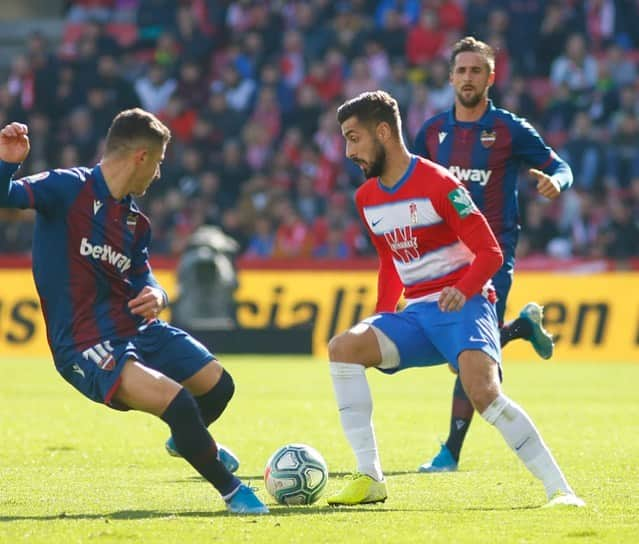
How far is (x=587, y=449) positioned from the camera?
988cm

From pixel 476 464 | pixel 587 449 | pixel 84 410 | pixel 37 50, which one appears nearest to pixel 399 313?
pixel 476 464

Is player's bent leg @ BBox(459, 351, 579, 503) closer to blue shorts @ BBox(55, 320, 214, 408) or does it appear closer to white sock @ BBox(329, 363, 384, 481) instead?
white sock @ BBox(329, 363, 384, 481)

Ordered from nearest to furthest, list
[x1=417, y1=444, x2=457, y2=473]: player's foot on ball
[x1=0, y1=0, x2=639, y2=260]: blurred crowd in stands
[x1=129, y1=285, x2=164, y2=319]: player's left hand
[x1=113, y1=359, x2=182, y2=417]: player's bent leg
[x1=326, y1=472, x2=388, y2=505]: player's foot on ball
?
[x1=113, y1=359, x2=182, y2=417]: player's bent leg
[x1=129, y1=285, x2=164, y2=319]: player's left hand
[x1=326, y1=472, x2=388, y2=505]: player's foot on ball
[x1=417, y1=444, x2=457, y2=473]: player's foot on ball
[x1=0, y1=0, x2=639, y2=260]: blurred crowd in stands

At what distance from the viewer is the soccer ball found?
7.44m

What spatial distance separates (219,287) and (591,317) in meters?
5.08

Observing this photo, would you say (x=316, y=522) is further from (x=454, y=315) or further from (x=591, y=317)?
(x=591, y=317)

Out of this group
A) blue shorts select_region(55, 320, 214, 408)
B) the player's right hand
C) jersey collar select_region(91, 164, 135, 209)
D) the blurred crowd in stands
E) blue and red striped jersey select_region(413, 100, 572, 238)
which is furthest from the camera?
the blurred crowd in stands

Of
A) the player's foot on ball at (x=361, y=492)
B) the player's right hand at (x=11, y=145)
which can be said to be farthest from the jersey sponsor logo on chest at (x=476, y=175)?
the player's right hand at (x=11, y=145)

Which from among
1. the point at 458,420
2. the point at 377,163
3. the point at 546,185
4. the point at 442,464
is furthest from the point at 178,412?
the point at 458,420

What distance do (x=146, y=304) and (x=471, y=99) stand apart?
3100 millimetres

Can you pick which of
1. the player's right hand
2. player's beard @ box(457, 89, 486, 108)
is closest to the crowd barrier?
player's beard @ box(457, 89, 486, 108)

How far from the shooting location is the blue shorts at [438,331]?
7230 mm

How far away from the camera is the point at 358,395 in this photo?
7391 mm

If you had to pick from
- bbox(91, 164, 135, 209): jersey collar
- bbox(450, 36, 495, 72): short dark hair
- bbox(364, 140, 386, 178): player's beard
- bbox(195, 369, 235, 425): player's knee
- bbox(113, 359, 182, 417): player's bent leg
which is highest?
bbox(450, 36, 495, 72): short dark hair
